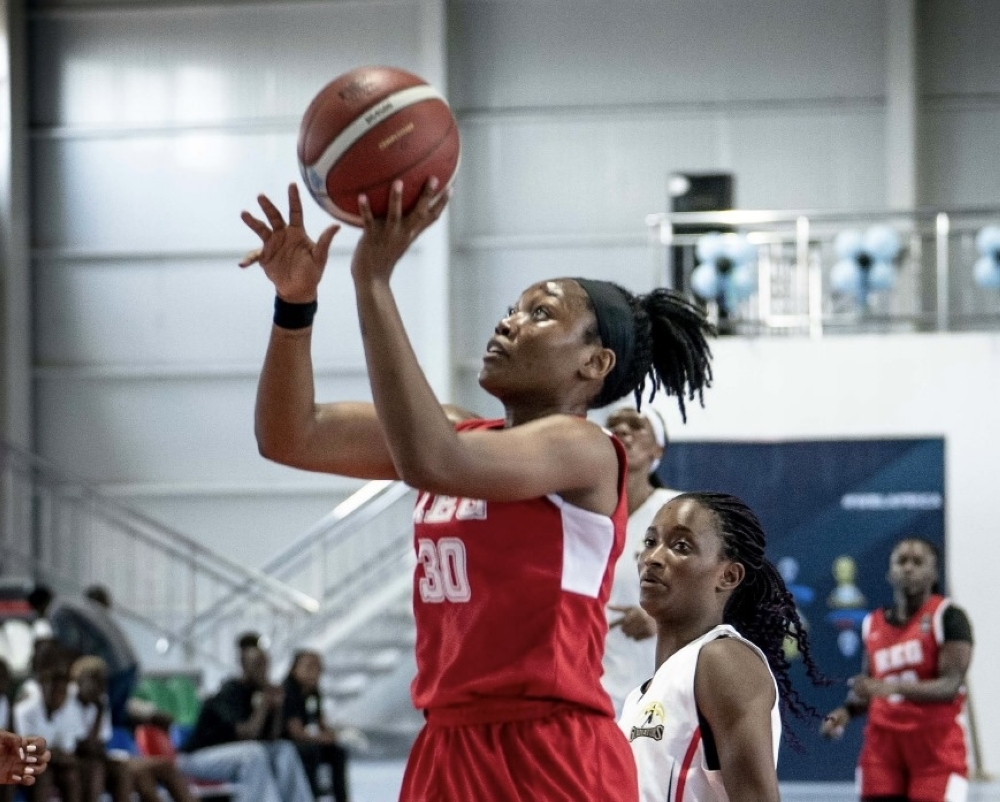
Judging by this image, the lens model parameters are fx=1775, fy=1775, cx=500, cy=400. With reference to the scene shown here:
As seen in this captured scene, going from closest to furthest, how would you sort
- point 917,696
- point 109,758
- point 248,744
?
point 917,696
point 109,758
point 248,744

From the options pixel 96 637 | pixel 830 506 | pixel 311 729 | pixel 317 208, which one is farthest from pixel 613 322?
pixel 317 208

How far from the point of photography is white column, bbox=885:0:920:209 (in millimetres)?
15789

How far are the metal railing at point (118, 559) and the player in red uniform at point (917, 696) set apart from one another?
9536mm

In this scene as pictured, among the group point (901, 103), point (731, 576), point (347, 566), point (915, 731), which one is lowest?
point (347, 566)

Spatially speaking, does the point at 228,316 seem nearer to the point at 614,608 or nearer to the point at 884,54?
the point at 884,54

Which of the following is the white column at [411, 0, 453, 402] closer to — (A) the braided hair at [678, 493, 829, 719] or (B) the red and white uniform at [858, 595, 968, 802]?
(B) the red and white uniform at [858, 595, 968, 802]

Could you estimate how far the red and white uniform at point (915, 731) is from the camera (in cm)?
643

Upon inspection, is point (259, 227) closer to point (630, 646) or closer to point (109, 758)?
point (630, 646)

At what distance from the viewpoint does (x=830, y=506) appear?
10523mm

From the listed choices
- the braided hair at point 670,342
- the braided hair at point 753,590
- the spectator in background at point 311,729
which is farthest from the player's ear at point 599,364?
the spectator in background at point 311,729

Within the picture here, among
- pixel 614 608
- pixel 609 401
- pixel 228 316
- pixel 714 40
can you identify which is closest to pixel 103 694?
pixel 614 608

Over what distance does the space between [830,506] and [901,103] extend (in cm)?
645

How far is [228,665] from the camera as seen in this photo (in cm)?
1532

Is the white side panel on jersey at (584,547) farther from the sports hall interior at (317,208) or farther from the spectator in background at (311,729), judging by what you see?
the sports hall interior at (317,208)
